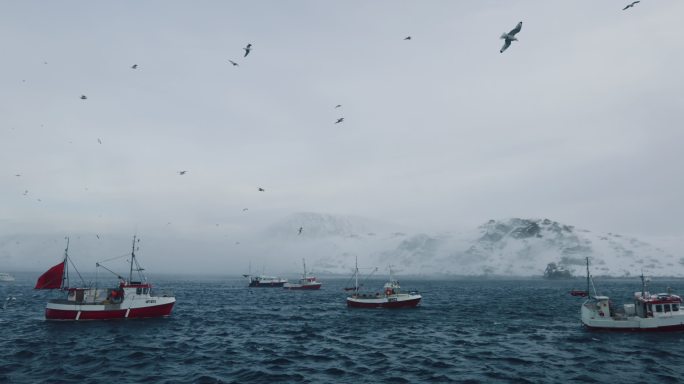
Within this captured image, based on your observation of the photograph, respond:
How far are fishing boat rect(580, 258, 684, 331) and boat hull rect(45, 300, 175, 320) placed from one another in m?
55.7

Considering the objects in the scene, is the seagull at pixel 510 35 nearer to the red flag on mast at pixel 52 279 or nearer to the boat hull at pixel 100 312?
the boat hull at pixel 100 312

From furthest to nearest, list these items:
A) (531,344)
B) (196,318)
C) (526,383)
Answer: (196,318), (531,344), (526,383)

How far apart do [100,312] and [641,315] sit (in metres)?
67.4

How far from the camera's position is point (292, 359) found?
32.9 m

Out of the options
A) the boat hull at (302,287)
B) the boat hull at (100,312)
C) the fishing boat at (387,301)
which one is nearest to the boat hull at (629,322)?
the fishing boat at (387,301)

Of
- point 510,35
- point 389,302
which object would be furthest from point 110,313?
point 510,35

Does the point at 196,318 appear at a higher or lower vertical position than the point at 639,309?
lower

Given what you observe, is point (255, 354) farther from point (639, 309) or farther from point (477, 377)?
point (639, 309)

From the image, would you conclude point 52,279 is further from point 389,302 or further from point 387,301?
point 389,302

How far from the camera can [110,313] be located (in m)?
55.2

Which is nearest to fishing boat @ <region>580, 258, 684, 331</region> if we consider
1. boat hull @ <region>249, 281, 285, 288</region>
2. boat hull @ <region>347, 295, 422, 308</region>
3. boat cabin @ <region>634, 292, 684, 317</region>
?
boat cabin @ <region>634, 292, 684, 317</region>

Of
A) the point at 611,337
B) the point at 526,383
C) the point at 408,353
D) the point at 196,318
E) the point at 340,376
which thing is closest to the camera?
the point at 526,383

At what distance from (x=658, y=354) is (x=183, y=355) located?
134 feet

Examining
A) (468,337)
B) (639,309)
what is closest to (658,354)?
(639,309)
